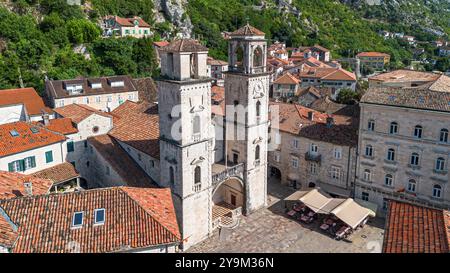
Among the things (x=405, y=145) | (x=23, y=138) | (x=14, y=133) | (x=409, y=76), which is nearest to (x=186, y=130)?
(x=23, y=138)

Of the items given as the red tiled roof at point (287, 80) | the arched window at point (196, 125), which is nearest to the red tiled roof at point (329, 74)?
the red tiled roof at point (287, 80)

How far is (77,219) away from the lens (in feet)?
68.6

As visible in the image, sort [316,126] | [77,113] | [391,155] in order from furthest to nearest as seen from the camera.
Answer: [316,126] → [77,113] → [391,155]

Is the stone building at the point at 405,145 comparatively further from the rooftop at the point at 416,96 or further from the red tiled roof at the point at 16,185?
the red tiled roof at the point at 16,185

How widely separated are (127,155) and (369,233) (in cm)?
2222

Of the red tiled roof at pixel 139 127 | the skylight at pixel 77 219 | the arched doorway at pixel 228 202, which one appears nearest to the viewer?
the skylight at pixel 77 219

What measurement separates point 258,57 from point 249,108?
4615 mm

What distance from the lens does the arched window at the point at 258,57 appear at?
3347 centimetres

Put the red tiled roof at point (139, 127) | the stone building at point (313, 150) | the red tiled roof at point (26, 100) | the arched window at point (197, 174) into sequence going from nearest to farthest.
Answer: the arched window at point (197, 174)
the red tiled roof at point (139, 127)
the stone building at point (313, 150)
the red tiled roof at point (26, 100)

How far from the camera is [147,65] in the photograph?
78.5 meters

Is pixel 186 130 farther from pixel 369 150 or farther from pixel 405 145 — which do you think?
pixel 405 145

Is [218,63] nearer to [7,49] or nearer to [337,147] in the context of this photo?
[7,49]

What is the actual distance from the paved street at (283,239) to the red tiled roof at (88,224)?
921cm

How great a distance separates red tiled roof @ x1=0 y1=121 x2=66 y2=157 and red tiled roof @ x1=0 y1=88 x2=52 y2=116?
44.1ft
